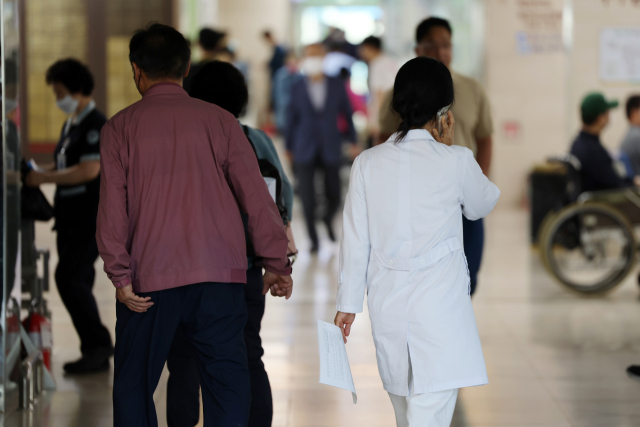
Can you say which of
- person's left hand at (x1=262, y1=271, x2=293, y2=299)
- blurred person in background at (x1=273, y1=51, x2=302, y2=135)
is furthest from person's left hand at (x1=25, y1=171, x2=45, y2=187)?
blurred person in background at (x1=273, y1=51, x2=302, y2=135)

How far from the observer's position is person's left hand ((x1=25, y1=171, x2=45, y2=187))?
12.1 feet

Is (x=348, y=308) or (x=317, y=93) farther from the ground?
(x=317, y=93)

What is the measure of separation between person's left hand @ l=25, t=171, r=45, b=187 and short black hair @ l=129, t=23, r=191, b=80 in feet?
5.06

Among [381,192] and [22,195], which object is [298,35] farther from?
[381,192]

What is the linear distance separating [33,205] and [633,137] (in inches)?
205

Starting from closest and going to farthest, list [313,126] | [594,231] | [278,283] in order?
[278,283] < [594,231] < [313,126]

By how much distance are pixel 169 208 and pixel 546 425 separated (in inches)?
72.5

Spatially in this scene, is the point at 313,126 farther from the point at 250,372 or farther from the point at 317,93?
the point at 250,372

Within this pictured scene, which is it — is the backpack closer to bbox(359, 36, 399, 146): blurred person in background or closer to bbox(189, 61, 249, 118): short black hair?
bbox(189, 61, 249, 118): short black hair

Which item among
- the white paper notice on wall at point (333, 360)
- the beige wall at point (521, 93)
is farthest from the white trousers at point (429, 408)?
the beige wall at point (521, 93)

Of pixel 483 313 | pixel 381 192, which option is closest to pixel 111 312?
pixel 483 313

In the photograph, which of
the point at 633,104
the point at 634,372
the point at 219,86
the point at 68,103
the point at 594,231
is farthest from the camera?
the point at 633,104

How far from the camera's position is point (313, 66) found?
24.0ft

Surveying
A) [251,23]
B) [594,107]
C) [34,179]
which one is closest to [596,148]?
[594,107]
